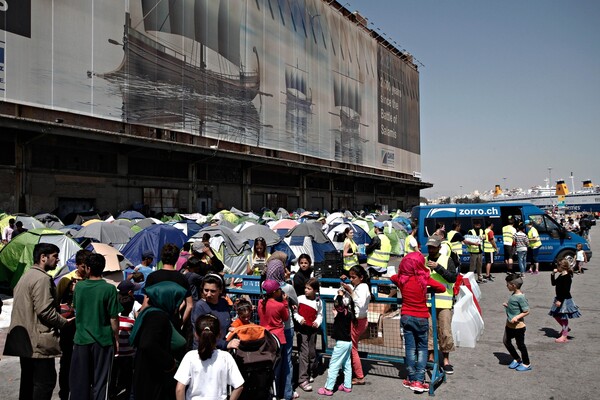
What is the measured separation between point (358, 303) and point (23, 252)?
33.9 ft

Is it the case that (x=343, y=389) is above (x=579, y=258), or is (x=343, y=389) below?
below

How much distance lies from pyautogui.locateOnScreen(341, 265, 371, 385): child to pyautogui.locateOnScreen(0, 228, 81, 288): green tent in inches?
367

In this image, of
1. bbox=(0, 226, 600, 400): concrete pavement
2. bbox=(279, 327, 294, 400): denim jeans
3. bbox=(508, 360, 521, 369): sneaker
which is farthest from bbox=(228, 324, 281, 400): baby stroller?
bbox=(508, 360, 521, 369): sneaker

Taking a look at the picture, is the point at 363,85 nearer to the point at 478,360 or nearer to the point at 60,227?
the point at 60,227

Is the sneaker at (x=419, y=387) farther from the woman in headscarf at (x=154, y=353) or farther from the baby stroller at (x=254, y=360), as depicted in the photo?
the woman in headscarf at (x=154, y=353)

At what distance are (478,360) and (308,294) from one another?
3090 millimetres

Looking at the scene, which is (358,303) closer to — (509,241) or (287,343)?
(287,343)

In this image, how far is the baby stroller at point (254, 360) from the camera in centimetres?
425

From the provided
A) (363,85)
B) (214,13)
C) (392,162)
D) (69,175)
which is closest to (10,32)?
(69,175)

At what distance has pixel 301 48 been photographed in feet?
131

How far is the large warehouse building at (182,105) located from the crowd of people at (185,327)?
17.5 metres

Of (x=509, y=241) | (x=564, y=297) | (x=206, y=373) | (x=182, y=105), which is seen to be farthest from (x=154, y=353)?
(x=182, y=105)

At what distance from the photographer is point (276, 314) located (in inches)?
205

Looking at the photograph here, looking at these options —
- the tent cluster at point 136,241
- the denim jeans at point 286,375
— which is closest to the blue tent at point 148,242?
the tent cluster at point 136,241
